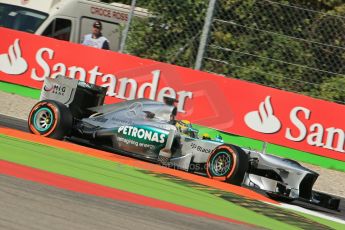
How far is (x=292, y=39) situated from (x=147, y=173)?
458 cm

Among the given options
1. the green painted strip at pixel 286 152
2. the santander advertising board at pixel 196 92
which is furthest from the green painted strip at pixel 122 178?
the santander advertising board at pixel 196 92

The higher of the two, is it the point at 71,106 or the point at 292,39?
the point at 292,39

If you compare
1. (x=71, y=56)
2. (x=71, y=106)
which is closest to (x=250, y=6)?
(x=71, y=56)

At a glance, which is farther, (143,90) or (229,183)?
(143,90)

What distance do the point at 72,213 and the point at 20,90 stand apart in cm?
782

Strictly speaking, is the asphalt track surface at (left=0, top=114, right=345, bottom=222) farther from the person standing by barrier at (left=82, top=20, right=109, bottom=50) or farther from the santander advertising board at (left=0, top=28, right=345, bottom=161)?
the person standing by barrier at (left=82, top=20, right=109, bottom=50)

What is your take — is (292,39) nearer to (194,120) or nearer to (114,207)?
(194,120)

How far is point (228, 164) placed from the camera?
29.3 ft

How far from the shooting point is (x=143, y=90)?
12.2m

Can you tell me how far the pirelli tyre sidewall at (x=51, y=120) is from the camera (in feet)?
32.6

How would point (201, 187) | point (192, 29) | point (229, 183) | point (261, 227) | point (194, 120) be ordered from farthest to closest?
point (192, 29), point (194, 120), point (229, 183), point (201, 187), point (261, 227)

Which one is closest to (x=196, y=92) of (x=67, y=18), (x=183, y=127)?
(x=183, y=127)

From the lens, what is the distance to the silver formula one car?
8.89 meters

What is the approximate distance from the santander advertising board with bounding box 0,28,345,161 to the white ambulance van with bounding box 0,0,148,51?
8.68 ft
